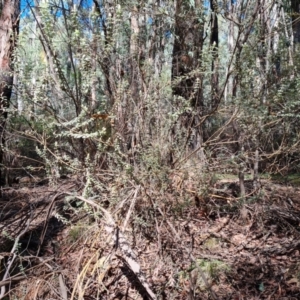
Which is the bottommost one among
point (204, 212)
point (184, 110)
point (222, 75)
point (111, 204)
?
point (204, 212)

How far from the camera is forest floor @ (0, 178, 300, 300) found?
337cm

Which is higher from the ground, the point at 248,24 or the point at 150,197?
the point at 248,24

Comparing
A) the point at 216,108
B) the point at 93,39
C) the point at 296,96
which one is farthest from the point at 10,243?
the point at 296,96

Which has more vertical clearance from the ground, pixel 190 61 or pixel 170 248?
pixel 190 61

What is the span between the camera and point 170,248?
3748mm

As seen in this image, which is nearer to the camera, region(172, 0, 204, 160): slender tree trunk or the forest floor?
the forest floor

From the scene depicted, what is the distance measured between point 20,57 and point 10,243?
2088 mm

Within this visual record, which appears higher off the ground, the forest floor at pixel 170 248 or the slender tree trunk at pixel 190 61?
the slender tree trunk at pixel 190 61

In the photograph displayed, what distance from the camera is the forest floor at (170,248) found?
3365 mm

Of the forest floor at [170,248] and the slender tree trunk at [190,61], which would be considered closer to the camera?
the forest floor at [170,248]

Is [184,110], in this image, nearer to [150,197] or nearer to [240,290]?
[150,197]

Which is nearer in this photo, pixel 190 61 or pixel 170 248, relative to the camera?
pixel 170 248

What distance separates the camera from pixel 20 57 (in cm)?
418

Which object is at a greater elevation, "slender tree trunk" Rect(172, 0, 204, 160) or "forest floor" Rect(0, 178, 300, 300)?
"slender tree trunk" Rect(172, 0, 204, 160)
